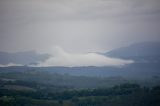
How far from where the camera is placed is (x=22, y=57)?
16.3 m

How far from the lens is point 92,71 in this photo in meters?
17.6

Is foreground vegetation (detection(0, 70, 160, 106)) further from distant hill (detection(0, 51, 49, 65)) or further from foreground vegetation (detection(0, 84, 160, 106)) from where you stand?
distant hill (detection(0, 51, 49, 65))

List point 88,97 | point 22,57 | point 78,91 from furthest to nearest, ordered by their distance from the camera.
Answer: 1. point 22,57
2. point 78,91
3. point 88,97

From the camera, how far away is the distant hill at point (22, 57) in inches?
584

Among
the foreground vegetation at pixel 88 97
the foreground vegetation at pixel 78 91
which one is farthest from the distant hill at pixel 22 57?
the foreground vegetation at pixel 88 97

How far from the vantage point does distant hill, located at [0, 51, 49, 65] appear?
1482 centimetres

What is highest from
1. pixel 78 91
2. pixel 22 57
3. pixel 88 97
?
pixel 22 57

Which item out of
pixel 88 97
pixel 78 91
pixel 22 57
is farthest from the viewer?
pixel 22 57

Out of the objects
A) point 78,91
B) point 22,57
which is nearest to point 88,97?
point 78,91

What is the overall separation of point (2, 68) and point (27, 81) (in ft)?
4.58

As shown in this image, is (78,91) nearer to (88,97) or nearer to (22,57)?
(88,97)

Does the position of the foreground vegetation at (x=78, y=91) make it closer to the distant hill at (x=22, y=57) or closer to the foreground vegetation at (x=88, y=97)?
the foreground vegetation at (x=88, y=97)

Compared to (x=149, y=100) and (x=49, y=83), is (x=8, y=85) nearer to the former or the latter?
(x=49, y=83)

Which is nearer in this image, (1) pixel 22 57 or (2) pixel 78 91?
(2) pixel 78 91
